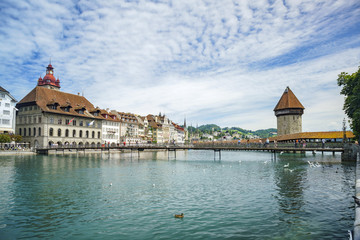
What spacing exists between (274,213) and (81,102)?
8195 cm

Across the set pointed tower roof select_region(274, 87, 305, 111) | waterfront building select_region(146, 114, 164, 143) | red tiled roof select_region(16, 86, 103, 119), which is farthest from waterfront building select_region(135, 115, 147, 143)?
pointed tower roof select_region(274, 87, 305, 111)

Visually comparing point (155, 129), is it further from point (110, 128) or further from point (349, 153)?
point (349, 153)

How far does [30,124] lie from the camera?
71875 mm

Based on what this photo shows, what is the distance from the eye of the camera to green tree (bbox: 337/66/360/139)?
34991 millimetres

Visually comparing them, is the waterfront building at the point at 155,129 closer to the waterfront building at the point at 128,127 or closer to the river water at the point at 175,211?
the waterfront building at the point at 128,127

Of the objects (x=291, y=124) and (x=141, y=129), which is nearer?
(x=291, y=124)

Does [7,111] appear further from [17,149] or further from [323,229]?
[323,229]

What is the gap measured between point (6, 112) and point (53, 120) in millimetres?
10636

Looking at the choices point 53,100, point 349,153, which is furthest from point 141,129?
point 349,153

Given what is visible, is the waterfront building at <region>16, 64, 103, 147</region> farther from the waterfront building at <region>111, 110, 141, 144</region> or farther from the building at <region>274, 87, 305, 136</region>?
the building at <region>274, 87, 305, 136</region>

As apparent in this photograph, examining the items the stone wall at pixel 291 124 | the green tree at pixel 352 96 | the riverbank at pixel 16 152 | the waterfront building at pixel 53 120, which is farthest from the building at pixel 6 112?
the stone wall at pixel 291 124

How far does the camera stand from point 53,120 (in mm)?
71938

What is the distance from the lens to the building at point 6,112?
65625mm

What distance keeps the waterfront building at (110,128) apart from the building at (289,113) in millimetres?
55181
